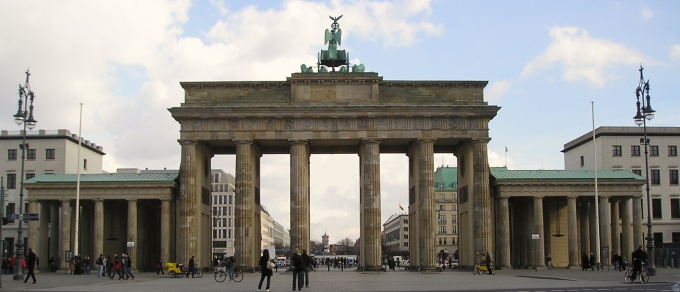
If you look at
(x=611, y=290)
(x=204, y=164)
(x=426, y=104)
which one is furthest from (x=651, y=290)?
(x=204, y=164)

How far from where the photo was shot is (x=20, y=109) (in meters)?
47.4

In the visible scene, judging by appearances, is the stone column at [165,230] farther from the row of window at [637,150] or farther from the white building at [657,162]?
the row of window at [637,150]

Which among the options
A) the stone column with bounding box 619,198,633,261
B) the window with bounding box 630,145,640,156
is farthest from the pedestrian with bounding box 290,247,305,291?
the window with bounding box 630,145,640,156

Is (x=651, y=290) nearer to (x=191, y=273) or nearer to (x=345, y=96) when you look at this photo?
(x=191, y=273)

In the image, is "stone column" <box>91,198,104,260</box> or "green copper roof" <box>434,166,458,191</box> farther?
"green copper roof" <box>434,166,458,191</box>

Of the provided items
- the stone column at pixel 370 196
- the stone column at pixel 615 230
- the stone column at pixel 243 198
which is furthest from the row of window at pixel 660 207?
A: the stone column at pixel 243 198

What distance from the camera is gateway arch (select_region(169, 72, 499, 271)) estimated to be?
72.4 m

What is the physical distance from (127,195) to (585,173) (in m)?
42.1

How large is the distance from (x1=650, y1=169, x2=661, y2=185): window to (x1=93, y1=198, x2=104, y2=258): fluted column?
63401 mm

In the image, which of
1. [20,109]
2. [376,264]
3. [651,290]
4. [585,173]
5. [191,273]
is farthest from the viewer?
[585,173]

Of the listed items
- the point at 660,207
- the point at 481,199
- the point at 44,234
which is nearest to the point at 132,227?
the point at 44,234

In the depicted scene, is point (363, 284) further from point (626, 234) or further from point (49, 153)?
point (49, 153)

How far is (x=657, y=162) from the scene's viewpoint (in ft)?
323

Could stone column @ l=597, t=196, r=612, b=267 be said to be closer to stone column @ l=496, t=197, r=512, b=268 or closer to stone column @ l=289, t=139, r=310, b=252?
stone column @ l=496, t=197, r=512, b=268
